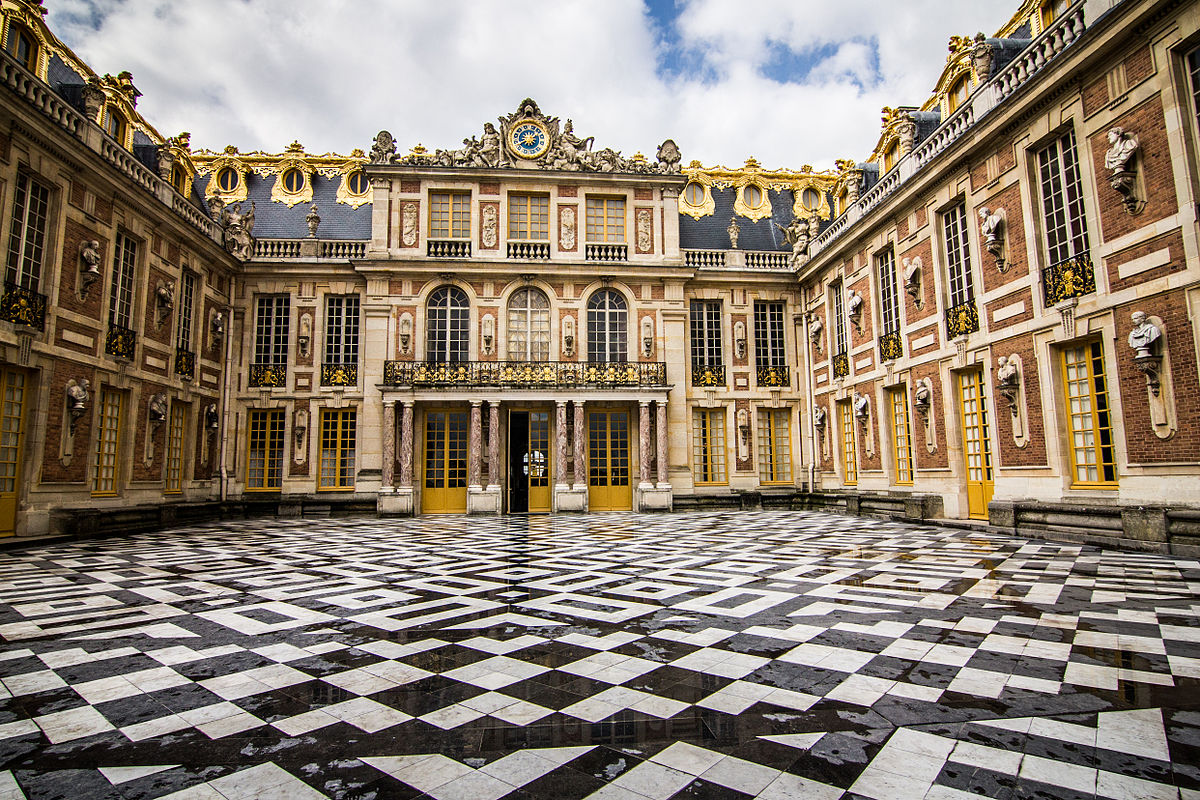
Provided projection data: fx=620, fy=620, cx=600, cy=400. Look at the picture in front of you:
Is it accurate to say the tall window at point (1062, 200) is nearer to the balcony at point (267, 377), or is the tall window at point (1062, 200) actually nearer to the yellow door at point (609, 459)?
the yellow door at point (609, 459)

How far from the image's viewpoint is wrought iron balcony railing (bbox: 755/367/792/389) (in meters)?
21.2

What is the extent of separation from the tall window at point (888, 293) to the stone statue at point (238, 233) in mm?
19015

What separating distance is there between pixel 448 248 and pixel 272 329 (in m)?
6.25

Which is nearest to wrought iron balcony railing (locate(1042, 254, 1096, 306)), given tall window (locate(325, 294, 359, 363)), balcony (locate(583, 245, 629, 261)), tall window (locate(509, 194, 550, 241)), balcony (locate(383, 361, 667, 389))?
balcony (locate(383, 361, 667, 389))

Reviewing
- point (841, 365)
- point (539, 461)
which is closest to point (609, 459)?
point (539, 461)

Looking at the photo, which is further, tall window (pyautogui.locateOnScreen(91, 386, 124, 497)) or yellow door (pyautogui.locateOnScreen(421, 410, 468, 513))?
yellow door (pyautogui.locateOnScreen(421, 410, 468, 513))

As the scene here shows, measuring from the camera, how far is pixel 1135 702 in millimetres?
3270

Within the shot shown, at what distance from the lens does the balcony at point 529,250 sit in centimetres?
2020

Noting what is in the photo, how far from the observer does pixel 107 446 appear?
1392 cm

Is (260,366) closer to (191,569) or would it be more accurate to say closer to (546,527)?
(546,527)

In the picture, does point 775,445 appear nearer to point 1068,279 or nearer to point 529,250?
point 529,250

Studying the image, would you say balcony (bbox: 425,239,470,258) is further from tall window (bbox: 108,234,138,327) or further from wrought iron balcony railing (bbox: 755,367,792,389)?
wrought iron balcony railing (bbox: 755,367,792,389)

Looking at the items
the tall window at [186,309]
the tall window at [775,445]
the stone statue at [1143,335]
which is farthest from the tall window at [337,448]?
the stone statue at [1143,335]

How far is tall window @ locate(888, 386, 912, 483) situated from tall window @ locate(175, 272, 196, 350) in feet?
62.3
